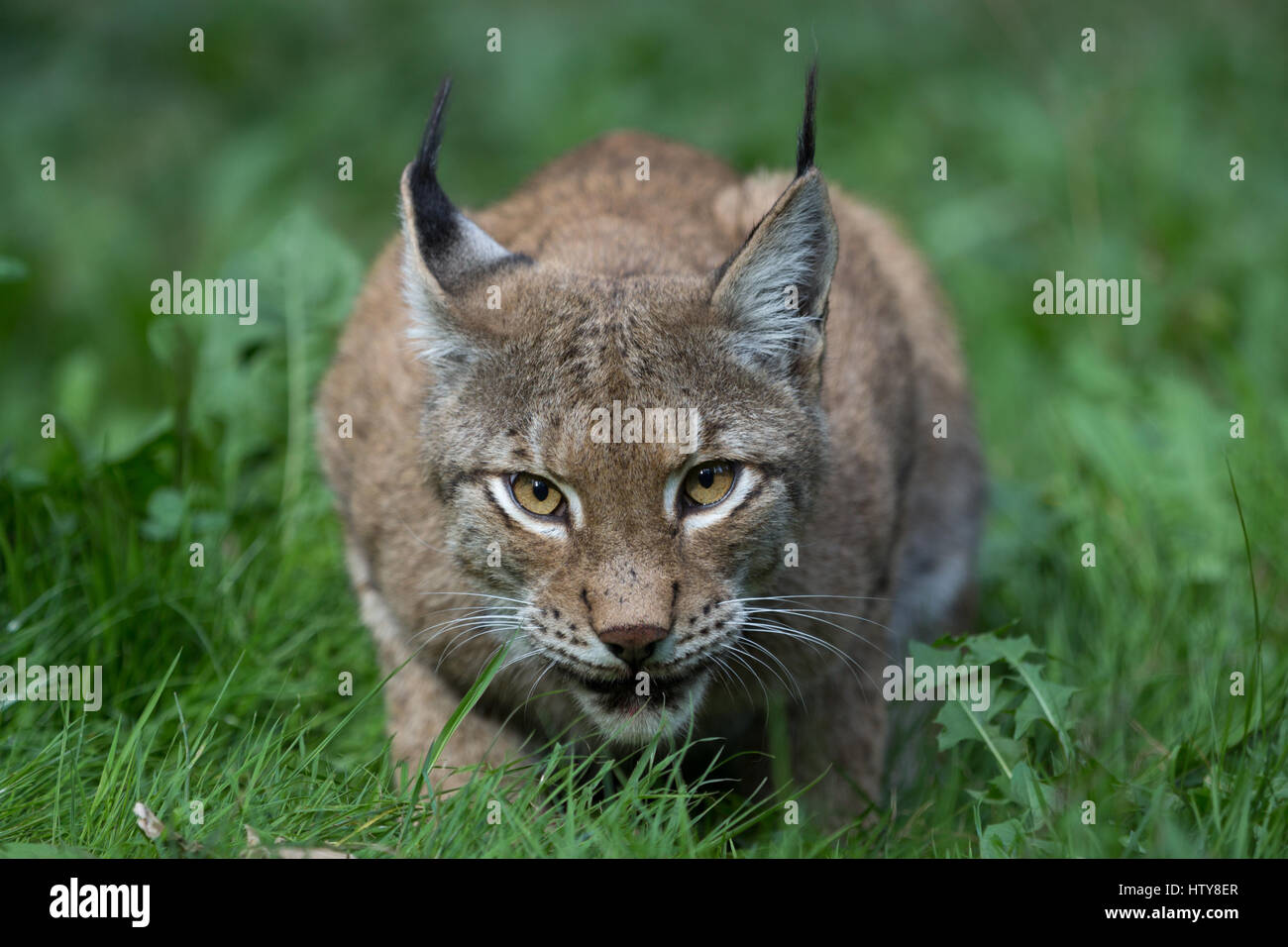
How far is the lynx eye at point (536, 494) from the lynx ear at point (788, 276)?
0.73 meters

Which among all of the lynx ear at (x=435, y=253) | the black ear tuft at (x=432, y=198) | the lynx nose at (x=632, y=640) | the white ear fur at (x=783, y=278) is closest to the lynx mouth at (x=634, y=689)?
the lynx nose at (x=632, y=640)

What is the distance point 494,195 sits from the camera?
10117 millimetres

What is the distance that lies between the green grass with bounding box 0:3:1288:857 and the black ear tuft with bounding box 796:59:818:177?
1.63 meters

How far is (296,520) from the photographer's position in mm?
5715

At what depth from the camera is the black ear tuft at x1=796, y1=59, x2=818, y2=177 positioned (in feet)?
12.7

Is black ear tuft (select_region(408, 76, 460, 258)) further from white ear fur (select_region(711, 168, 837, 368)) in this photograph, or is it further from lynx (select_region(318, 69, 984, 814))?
white ear fur (select_region(711, 168, 837, 368))

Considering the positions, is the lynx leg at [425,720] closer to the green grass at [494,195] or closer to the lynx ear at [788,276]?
the green grass at [494,195]

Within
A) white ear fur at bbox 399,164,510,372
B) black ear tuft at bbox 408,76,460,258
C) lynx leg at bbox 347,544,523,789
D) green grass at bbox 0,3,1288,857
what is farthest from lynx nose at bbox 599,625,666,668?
black ear tuft at bbox 408,76,460,258

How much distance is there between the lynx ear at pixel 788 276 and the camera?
3900 millimetres

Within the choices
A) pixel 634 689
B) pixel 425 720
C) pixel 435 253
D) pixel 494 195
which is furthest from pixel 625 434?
pixel 494 195

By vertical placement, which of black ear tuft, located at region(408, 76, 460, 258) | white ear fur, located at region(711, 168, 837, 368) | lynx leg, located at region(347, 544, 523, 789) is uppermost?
black ear tuft, located at region(408, 76, 460, 258)

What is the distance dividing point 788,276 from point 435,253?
1086 millimetres

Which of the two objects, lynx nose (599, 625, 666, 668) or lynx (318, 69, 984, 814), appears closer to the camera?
lynx nose (599, 625, 666, 668)
